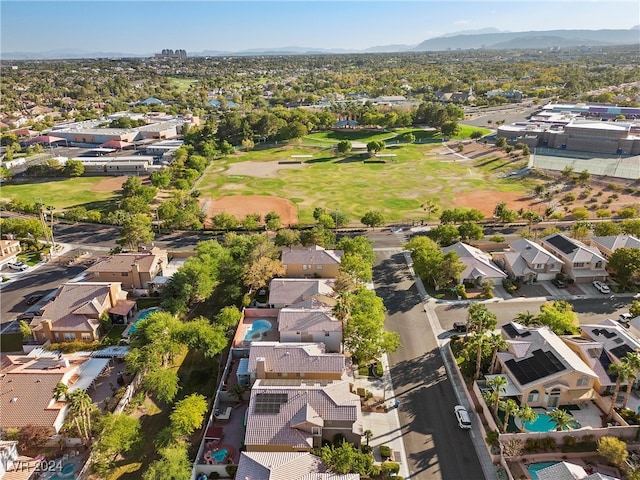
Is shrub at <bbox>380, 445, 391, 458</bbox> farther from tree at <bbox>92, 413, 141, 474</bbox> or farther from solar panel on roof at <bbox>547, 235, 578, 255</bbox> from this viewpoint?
solar panel on roof at <bbox>547, 235, 578, 255</bbox>

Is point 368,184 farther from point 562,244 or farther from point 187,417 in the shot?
point 187,417

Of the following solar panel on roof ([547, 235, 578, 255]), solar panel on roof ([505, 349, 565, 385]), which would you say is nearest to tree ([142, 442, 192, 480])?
solar panel on roof ([505, 349, 565, 385])

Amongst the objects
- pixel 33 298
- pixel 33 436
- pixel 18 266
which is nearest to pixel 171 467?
pixel 33 436

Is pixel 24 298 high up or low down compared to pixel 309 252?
down

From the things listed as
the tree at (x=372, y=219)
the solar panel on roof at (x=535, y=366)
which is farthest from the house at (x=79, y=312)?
the solar panel on roof at (x=535, y=366)

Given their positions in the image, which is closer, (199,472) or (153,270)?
(199,472)

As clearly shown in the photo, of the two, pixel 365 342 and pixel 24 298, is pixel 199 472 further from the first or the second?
pixel 24 298

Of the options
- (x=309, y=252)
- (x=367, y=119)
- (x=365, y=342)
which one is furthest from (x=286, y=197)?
(x=367, y=119)
